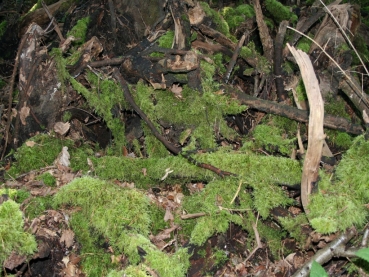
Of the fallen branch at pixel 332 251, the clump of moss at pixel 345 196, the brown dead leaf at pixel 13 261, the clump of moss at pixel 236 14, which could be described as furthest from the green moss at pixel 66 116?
the fallen branch at pixel 332 251

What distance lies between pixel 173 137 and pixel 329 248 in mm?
2455

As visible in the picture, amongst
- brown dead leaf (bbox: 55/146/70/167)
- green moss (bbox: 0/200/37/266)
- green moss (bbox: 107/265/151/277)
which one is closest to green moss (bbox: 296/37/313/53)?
brown dead leaf (bbox: 55/146/70/167)

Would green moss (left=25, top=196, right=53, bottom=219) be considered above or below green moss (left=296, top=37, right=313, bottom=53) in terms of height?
below

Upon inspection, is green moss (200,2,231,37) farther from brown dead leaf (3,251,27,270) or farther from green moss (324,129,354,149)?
brown dead leaf (3,251,27,270)

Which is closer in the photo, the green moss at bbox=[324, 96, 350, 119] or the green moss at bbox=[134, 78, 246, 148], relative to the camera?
the green moss at bbox=[134, 78, 246, 148]

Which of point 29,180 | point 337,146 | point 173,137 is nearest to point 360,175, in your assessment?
point 337,146

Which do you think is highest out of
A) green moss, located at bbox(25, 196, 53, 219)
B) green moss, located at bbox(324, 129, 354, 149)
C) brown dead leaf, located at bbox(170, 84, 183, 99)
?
brown dead leaf, located at bbox(170, 84, 183, 99)

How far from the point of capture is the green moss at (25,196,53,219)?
360 cm

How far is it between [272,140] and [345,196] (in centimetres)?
134

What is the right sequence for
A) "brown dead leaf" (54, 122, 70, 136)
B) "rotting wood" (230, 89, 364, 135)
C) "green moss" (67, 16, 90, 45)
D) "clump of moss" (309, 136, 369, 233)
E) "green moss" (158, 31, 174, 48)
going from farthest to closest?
"green moss" (67, 16, 90, 45)
"green moss" (158, 31, 174, 48)
"brown dead leaf" (54, 122, 70, 136)
"rotting wood" (230, 89, 364, 135)
"clump of moss" (309, 136, 369, 233)

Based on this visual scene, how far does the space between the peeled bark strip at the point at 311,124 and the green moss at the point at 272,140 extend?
977 mm

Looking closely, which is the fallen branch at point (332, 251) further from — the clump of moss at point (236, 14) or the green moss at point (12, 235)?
the clump of moss at point (236, 14)

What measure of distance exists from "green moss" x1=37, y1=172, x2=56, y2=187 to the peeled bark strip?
2.72m

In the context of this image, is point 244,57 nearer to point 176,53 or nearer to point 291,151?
point 176,53
